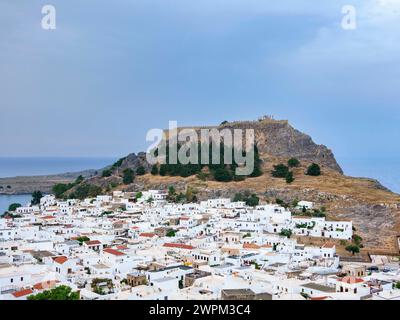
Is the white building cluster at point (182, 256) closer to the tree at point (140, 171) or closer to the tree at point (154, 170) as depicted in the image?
the tree at point (154, 170)

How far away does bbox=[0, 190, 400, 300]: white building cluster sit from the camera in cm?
1048

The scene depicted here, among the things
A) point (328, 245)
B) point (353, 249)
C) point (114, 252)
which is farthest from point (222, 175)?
point (114, 252)

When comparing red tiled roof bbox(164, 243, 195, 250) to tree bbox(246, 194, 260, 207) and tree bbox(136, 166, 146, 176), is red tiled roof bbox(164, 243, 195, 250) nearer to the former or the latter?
tree bbox(246, 194, 260, 207)

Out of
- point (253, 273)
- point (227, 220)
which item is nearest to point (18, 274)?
point (253, 273)

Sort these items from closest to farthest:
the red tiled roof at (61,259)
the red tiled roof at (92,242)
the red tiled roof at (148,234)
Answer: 1. the red tiled roof at (61,259)
2. the red tiled roof at (92,242)
3. the red tiled roof at (148,234)

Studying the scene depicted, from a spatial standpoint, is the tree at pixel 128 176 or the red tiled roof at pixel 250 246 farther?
the tree at pixel 128 176

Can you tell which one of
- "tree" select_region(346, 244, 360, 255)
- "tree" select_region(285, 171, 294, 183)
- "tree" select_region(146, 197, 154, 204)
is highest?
"tree" select_region(285, 171, 294, 183)

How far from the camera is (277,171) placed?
106 ft

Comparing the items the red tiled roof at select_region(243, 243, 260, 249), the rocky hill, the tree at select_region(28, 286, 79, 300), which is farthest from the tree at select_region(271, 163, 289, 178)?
the tree at select_region(28, 286, 79, 300)

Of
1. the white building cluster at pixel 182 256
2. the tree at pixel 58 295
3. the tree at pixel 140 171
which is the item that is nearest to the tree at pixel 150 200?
the white building cluster at pixel 182 256

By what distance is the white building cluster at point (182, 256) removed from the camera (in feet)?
34.4

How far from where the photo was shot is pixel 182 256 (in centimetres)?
1472
